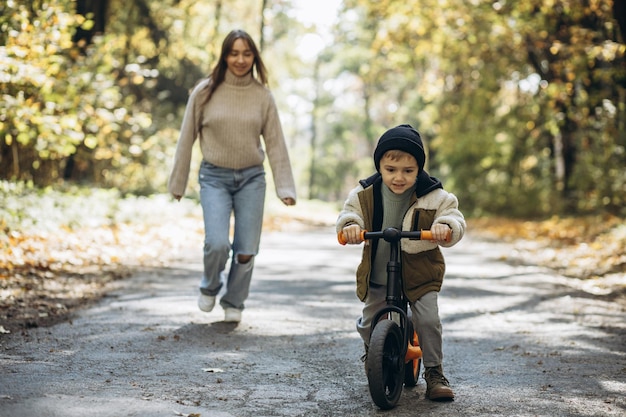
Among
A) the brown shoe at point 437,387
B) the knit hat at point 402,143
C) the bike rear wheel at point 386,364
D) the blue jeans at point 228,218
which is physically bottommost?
the brown shoe at point 437,387

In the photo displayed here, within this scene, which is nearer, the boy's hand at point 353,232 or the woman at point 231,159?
the boy's hand at point 353,232

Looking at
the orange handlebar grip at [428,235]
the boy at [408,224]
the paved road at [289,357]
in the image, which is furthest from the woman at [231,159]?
the orange handlebar grip at [428,235]

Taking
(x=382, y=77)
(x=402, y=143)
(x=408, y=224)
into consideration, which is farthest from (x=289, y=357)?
(x=382, y=77)

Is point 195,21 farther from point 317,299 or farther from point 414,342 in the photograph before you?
point 414,342

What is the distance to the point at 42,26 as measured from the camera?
11625 millimetres

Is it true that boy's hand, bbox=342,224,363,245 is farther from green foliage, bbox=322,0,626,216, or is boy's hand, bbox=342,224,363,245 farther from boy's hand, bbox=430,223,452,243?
green foliage, bbox=322,0,626,216

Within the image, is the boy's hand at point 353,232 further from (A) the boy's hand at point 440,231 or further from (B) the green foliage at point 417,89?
(B) the green foliage at point 417,89

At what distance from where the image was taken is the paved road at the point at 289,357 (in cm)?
447

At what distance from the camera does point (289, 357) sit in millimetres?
5926

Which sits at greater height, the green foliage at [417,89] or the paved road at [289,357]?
the green foliage at [417,89]

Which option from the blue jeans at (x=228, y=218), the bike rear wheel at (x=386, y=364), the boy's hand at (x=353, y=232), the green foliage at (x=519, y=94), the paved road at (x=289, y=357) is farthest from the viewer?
the green foliage at (x=519, y=94)

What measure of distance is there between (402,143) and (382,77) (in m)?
22.8

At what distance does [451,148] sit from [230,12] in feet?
29.3

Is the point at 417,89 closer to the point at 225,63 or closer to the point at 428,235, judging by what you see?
the point at 225,63
